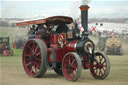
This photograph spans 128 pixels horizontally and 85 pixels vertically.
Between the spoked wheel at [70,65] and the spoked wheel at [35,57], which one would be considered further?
the spoked wheel at [35,57]

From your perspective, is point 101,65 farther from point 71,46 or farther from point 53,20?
point 53,20

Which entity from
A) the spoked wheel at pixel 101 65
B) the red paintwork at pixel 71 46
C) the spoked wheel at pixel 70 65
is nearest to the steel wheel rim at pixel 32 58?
the red paintwork at pixel 71 46

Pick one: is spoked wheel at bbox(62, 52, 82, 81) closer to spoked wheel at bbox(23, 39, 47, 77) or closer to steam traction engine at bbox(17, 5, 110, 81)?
steam traction engine at bbox(17, 5, 110, 81)

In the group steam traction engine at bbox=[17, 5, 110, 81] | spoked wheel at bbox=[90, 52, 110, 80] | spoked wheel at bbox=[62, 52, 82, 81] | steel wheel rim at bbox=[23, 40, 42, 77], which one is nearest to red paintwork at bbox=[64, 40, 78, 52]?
steam traction engine at bbox=[17, 5, 110, 81]

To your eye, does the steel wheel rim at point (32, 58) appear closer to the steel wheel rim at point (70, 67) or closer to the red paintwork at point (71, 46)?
the red paintwork at point (71, 46)

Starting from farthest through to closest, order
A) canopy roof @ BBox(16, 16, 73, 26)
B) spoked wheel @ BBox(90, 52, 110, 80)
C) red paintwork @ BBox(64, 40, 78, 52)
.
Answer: canopy roof @ BBox(16, 16, 73, 26), red paintwork @ BBox(64, 40, 78, 52), spoked wheel @ BBox(90, 52, 110, 80)

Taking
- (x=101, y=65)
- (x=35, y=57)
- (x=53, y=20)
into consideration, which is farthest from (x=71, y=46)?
(x=35, y=57)

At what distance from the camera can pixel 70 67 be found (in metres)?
7.32

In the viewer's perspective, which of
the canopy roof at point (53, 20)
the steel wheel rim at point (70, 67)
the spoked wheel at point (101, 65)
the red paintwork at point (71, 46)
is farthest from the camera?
the canopy roof at point (53, 20)

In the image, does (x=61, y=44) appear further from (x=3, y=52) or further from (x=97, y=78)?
(x=3, y=52)

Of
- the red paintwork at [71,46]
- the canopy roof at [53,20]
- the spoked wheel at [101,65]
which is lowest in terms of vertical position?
the spoked wheel at [101,65]

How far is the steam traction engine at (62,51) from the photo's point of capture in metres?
7.37

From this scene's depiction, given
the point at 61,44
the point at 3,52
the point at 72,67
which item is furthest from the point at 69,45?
the point at 3,52

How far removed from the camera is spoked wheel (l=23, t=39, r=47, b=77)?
26.3ft
